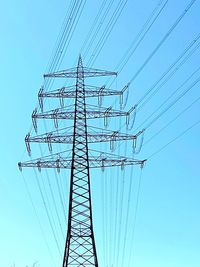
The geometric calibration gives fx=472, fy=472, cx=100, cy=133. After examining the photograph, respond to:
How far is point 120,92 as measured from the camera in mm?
31203

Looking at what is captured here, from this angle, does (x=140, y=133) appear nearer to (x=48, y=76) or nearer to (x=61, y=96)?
(x=61, y=96)

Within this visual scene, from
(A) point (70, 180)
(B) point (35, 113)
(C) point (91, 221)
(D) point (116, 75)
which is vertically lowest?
(C) point (91, 221)

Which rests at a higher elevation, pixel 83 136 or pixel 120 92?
pixel 120 92

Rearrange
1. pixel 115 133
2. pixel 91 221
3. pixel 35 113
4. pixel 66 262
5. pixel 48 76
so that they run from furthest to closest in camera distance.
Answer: pixel 48 76 → pixel 35 113 → pixel 115 133 → pixel 91 221 → pixel 66 262

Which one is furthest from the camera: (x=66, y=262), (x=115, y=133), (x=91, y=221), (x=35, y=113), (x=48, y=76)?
(x=48, y=76)

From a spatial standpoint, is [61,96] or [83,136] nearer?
[83,136]

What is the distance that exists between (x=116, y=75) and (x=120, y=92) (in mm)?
1539

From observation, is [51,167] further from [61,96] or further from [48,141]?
[61,96]

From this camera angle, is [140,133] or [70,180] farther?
[140,133]

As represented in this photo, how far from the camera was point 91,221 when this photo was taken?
80.8ft

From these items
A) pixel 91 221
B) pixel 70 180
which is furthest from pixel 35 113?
pixel 91 221

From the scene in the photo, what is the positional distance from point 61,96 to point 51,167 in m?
5.72

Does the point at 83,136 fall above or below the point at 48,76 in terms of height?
below

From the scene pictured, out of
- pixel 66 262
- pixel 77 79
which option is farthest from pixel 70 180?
pixel 77 79
